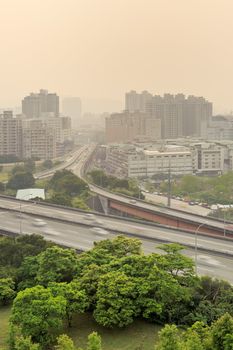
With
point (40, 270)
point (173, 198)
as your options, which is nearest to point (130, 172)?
point (173, 198)

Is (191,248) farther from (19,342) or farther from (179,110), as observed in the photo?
(179,110)

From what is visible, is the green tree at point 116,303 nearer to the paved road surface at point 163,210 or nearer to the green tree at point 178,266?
the green tree at point 178,266

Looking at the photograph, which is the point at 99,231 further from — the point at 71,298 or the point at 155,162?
the point at 155,162

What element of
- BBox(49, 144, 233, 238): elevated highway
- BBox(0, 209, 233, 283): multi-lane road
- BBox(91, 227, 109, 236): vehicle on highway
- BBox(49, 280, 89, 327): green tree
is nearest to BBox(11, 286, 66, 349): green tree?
BBox(49, 280, 89, 327): green tree

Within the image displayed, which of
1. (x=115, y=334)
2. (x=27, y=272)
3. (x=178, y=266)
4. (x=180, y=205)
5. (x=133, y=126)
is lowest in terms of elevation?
(x=180, y=205)

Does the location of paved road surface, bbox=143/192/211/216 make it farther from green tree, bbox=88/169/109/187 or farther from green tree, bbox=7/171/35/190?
green tree, bbox=7/171/35/190

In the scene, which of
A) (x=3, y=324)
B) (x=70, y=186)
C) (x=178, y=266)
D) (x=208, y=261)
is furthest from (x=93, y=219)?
(x=70, y=186)
